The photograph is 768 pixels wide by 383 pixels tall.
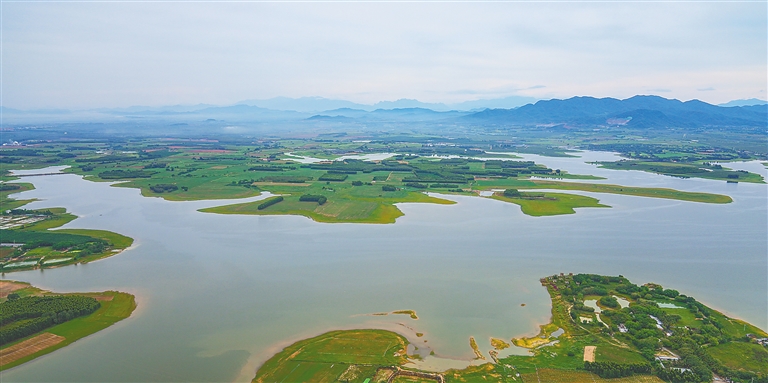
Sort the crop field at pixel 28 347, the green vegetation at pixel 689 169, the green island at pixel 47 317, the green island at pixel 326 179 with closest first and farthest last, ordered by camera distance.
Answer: the crop field at pixel 28 347
the green island at pixel 47 317
the green island at pixel 326 179
the green vegetation at pixel 689 169

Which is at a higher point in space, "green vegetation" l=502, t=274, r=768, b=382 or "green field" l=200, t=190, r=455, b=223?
"green field" l=200, t=190, r=455, b=223

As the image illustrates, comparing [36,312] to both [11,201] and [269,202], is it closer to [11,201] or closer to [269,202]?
[269,202]

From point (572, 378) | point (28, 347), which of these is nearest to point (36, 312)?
point (28, 347)

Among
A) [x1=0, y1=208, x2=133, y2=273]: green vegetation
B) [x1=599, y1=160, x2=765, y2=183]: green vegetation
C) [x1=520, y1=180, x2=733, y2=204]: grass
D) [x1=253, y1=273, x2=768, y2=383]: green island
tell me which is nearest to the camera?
[x1=253, y1=273, x2=768, y2=383]: green island

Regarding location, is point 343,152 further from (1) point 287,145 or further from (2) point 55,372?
(2) point 55,372

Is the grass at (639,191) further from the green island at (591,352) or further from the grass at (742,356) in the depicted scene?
the grass at (742,356)

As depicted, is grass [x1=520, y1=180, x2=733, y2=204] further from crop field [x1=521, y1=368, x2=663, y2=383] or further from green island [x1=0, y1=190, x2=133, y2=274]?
green island [x1=0, y1=190, x2=133, y2=274]

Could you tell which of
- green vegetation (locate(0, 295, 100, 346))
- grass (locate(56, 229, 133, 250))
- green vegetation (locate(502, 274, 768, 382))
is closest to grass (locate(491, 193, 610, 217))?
green vegetation (locate(502, 274, 768, 382))

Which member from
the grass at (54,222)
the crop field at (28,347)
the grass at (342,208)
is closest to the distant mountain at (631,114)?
the grass at (342,208)
